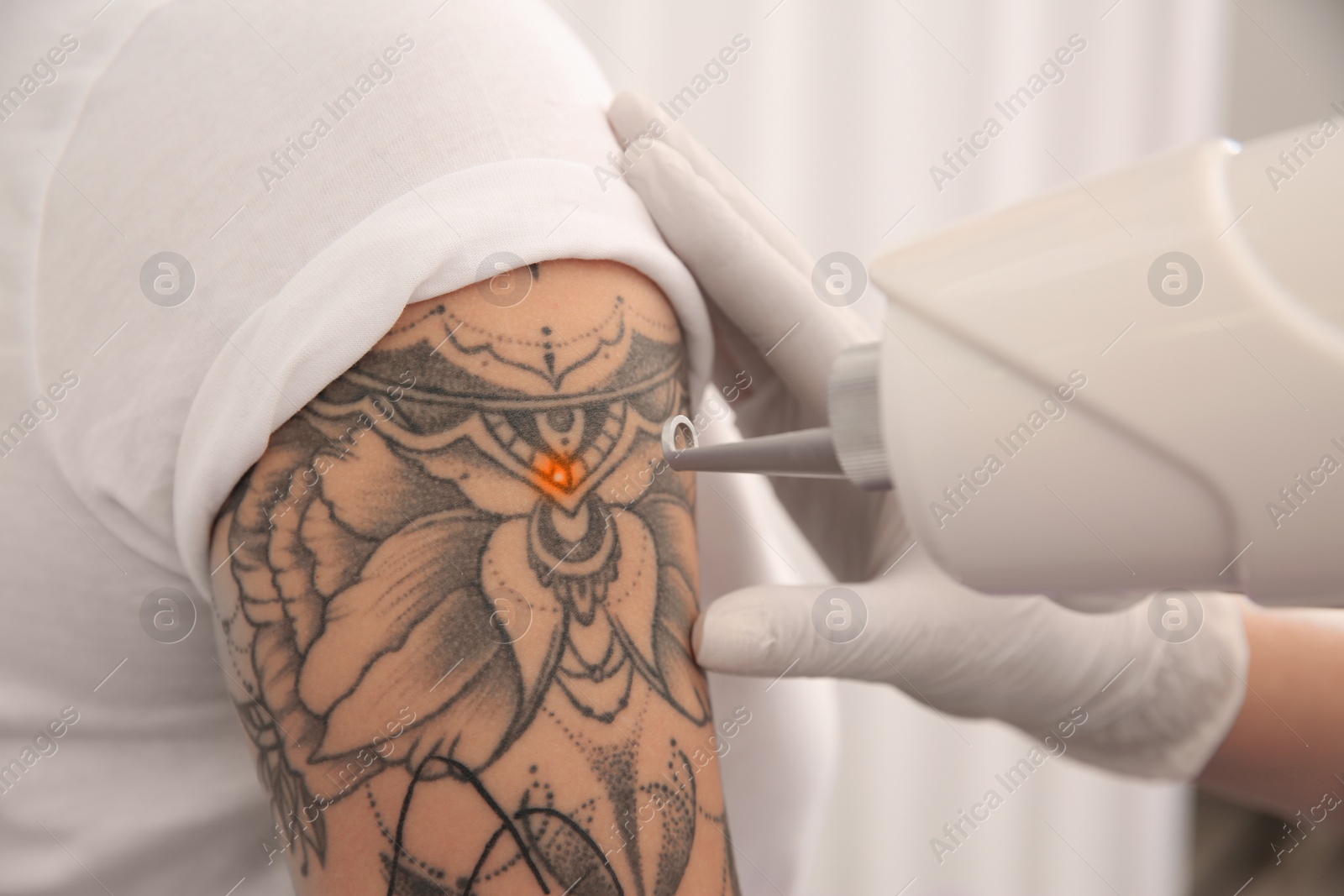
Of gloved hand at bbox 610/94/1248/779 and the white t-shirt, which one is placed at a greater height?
the white t-shirt

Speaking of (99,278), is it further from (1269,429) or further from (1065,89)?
(1065,89)

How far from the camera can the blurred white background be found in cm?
171

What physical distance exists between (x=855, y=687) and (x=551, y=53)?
165 cm

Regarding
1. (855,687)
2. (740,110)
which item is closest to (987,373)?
(740,110)

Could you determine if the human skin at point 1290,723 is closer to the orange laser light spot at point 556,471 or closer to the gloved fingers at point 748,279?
the gloved fingers at point 748,279

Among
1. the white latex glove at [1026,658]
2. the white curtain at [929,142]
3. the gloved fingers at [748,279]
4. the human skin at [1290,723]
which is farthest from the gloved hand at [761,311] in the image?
the white curtain at [929,142]

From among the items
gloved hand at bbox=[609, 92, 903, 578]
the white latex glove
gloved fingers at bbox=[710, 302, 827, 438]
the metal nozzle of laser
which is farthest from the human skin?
the metal nozzle of laser

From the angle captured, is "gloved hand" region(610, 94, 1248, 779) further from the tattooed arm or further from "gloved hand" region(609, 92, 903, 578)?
the tattooed arm

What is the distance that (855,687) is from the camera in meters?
1.95

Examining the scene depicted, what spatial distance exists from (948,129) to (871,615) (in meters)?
1.44

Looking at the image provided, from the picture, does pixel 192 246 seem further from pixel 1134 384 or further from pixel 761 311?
pixel 1134 384

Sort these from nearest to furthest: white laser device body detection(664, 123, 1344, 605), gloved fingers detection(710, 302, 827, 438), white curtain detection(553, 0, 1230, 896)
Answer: white laser device body detection(664, 123, 1344, 605) < gloved fingers detection(710, 302, 827, 438) < white curtain detection(553, 0, 1230, 896)

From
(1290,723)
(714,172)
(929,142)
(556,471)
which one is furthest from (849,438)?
(929,142)

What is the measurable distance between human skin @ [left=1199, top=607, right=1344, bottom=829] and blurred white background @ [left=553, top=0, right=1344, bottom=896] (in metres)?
0.75
